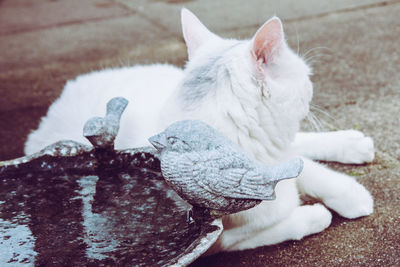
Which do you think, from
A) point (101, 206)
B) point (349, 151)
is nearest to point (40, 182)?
point (101, 206)

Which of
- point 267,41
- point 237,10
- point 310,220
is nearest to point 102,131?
point 267,41

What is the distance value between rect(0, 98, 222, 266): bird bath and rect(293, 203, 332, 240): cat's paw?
19.8 inches

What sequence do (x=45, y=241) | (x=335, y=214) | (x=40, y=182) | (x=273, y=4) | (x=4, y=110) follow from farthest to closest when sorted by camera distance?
1. (x=273, y=4)
2. (x=4, y=110)
3. (x=335, y=214)
4. (x=40, y=182)
5. (x=45, y=241)

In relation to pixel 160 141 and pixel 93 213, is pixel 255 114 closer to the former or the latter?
pixel 160 141

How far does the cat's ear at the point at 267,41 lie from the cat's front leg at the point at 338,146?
862 mm

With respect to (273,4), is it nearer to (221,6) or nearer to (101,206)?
(221,6)

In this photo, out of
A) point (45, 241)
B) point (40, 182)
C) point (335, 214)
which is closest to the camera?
point (45, 241)

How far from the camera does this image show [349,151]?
2.64 meters

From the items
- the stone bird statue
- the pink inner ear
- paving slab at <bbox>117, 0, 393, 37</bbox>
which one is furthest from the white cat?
paving slab at <bbox>117, 0, 393, 37</bbox>

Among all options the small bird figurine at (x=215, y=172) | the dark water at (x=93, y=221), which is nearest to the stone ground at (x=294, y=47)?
the dark water at (x=93, y=221)

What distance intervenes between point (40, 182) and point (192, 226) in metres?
0.65

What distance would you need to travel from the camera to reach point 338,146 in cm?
267

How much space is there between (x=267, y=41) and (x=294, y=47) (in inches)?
101

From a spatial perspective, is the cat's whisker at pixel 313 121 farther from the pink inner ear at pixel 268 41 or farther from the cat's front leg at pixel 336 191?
the pink inner ear at pixel 268 41
